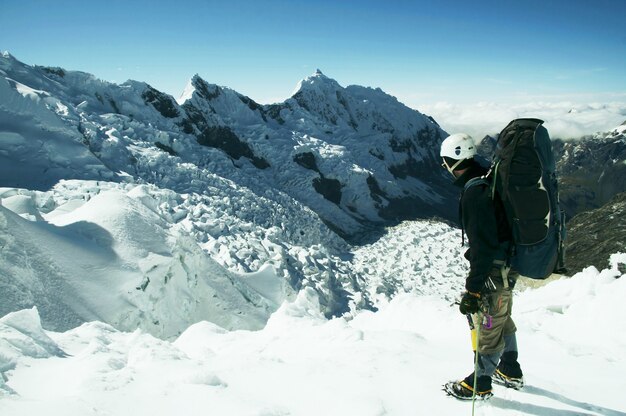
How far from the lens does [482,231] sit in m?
3.16

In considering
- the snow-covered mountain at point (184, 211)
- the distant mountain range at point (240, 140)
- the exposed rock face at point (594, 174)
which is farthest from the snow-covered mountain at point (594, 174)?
the snow-covered mountain at point (184, 211)

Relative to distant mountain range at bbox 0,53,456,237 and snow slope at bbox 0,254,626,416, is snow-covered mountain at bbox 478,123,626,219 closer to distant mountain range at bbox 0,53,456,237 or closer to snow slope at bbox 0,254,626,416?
distant mountain range at bbox 0,53,456,237

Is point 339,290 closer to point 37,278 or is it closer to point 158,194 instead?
point 158,194

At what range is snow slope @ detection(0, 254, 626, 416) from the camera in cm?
321

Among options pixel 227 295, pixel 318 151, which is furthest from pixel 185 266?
pixel 318 151

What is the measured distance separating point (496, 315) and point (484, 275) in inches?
20.0

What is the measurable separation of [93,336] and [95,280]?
16.2ft

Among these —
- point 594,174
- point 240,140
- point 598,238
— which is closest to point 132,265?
point 598,238

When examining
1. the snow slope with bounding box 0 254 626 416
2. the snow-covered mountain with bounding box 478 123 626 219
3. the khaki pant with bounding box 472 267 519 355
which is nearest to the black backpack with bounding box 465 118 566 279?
the khaki pant with bounding box 472 267 519 355

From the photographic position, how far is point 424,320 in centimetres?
686

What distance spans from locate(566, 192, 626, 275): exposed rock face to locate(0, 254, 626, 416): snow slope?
14.0 ft

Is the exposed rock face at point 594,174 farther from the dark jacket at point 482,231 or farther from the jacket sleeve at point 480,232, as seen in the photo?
the jacket sleeve at point 480,232

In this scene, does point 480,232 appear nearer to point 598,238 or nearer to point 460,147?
point 460,147

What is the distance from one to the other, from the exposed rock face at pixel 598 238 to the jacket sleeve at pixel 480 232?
755 cm
